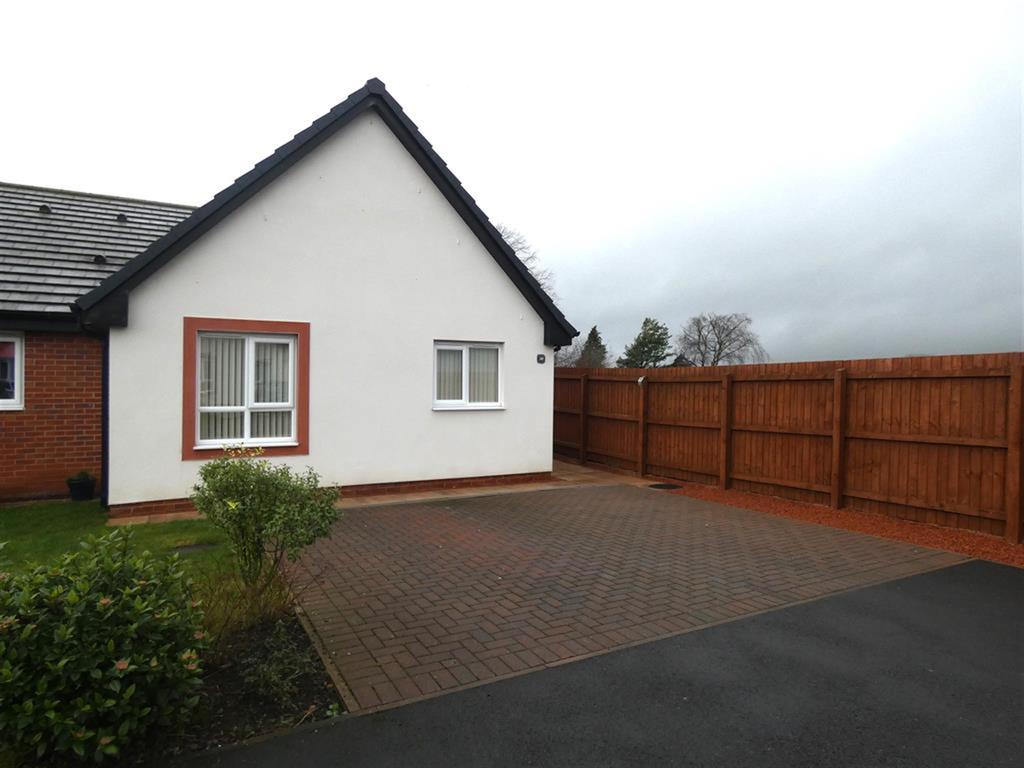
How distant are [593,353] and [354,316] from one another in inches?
2031

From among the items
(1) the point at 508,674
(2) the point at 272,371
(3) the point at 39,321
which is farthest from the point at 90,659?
(3) the point at 39,321

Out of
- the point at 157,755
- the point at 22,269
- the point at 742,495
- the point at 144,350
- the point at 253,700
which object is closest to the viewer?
the point at 157,755

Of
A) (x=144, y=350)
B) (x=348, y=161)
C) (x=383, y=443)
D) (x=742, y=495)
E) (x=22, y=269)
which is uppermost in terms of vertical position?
(x=348, y=161)

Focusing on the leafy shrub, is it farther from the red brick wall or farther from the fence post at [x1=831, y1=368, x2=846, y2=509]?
the fence post at [x1=831, y1=368, x2=846, y2=509]

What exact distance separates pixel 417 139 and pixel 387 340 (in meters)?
3.41

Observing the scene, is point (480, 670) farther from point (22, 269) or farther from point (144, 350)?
point (22, 269)

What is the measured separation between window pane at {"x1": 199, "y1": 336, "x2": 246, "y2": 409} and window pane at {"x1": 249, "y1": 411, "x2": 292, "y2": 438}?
0.32 m

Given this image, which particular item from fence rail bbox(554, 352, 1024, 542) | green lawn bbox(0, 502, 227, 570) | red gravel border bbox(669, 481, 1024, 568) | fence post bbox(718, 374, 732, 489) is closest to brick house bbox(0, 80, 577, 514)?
green lawn bbox(0, 502, 227, 570)

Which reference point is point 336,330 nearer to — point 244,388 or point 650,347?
point 244,388

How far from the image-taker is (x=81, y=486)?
920 cm

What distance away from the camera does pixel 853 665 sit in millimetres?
4035

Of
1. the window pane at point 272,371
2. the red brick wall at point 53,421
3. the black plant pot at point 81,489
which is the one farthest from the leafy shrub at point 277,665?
the red brick wall at point 53,421

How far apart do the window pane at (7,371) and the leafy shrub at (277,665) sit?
7749 mm

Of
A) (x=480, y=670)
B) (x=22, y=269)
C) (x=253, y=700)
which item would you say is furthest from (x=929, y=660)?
(x=22, y=269)
